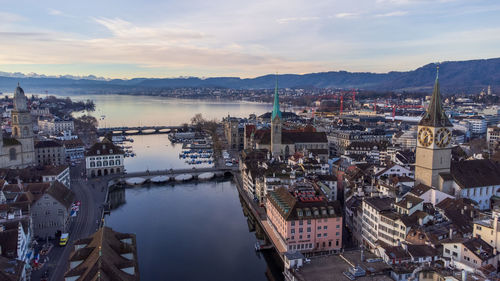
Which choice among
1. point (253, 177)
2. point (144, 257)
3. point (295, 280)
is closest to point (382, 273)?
point (295, 280)

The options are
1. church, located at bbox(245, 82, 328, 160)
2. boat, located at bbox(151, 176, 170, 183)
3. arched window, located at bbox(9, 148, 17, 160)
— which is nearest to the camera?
arched window, located at bbox(9, 148, 17, 160)

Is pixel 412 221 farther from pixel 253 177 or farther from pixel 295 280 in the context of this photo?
pixel 253 177

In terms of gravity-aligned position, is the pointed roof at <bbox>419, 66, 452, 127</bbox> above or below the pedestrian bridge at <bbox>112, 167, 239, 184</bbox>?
above

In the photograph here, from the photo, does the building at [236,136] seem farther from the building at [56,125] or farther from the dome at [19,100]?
the building at [56,125]

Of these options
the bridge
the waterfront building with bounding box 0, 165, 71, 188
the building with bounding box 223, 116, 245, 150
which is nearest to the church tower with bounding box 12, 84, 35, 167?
the waterfront building with bounding box 0, 165, 71, 188

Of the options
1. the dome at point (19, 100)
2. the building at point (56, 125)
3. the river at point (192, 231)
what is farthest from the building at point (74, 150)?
the building at point (56, 125)

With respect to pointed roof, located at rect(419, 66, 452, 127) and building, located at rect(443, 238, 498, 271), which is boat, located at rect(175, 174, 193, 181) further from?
building, located at rect(443, 238, 498, 271)
